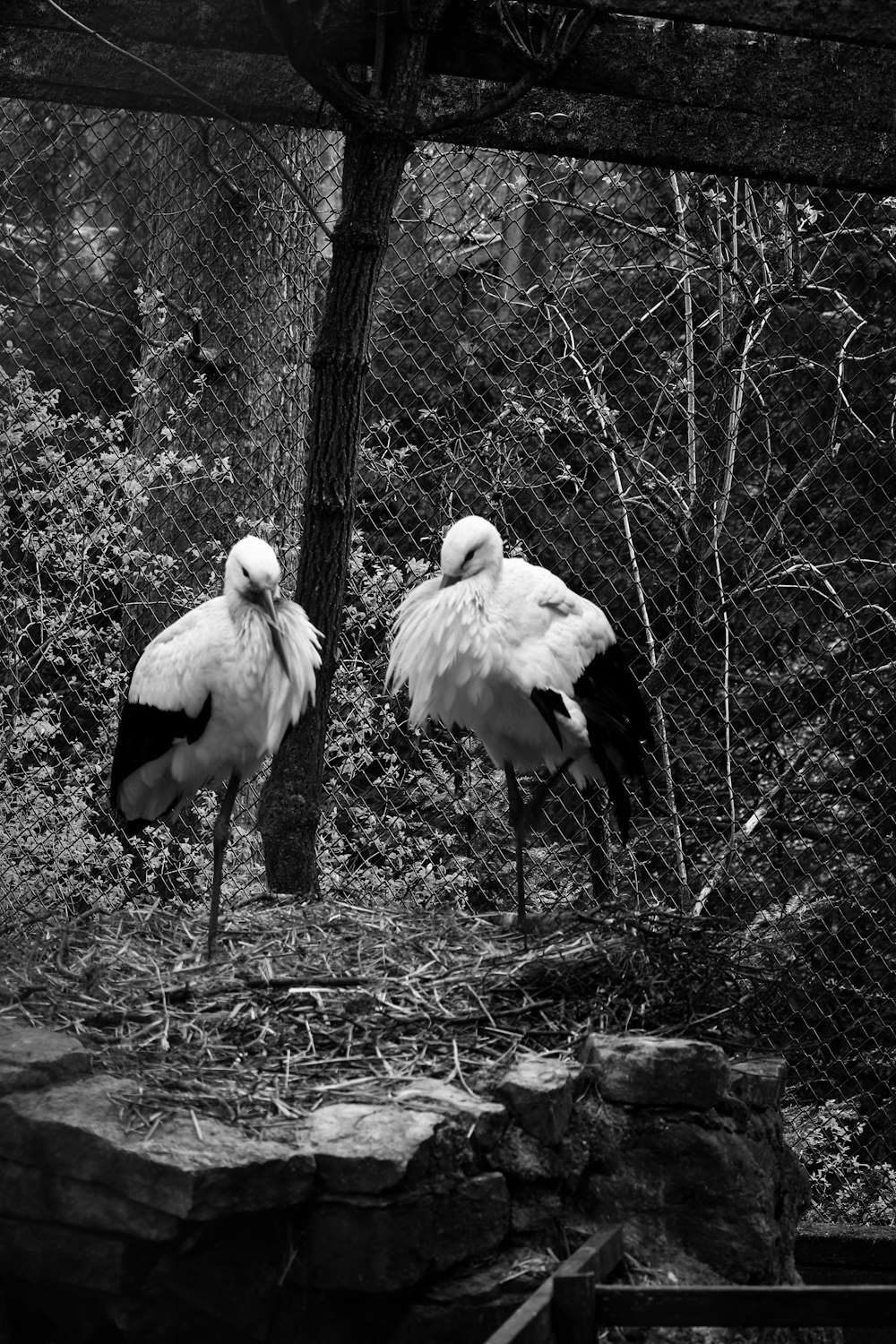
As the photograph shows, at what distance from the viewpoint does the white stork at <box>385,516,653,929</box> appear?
293 cm

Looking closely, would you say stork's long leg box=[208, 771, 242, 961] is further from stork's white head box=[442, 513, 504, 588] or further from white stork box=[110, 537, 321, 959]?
stork's white head box=[442, 513, 504, 588]

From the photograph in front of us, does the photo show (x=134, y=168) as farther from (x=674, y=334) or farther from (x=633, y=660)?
(x=633, y=660)

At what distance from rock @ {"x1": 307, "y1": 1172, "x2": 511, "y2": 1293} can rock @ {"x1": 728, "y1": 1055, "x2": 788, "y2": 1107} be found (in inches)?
20.8

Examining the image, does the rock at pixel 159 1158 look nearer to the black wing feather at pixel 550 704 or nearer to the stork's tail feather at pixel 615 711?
the black wing feather at pixel 550 704

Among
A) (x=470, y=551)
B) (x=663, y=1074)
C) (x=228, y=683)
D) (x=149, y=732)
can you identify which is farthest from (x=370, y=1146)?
(x=470, y=551)

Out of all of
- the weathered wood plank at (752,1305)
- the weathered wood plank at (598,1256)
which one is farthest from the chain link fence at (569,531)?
the weathered wood plank at (752,1305)

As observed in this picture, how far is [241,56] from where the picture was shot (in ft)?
9.21

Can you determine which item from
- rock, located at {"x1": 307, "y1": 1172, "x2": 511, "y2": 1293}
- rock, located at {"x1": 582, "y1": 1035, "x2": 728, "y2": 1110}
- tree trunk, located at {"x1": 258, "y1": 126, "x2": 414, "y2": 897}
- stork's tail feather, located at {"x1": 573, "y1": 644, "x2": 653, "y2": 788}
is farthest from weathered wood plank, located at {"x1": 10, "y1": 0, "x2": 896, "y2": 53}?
rock, located at {"x1": 307, "y1": 1172, "x2": 511, "y2": 1293}

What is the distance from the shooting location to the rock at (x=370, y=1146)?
1.86 metres

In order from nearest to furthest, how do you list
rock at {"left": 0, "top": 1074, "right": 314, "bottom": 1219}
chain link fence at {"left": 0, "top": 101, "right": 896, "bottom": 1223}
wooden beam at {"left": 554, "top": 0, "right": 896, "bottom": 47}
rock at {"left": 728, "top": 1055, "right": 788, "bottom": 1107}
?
rock at {"left": 0, "top": 1074, "right": 314, "bottom": 1219}, rock at {"left": 728, "top": 1055, "right": 788, "bottom": 1107}, wooden beam at {"left": 554, "top": 0, "right": 896, "bottom": 47}, chain link fence at {"left": 0, "top": 101, "right": 896, "bottom": 1223}

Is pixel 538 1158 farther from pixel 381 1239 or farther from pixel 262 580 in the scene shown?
pixel 262 580

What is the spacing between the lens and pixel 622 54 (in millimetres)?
2715

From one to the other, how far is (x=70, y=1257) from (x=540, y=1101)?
0.64m

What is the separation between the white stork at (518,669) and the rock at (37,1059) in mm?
1033
